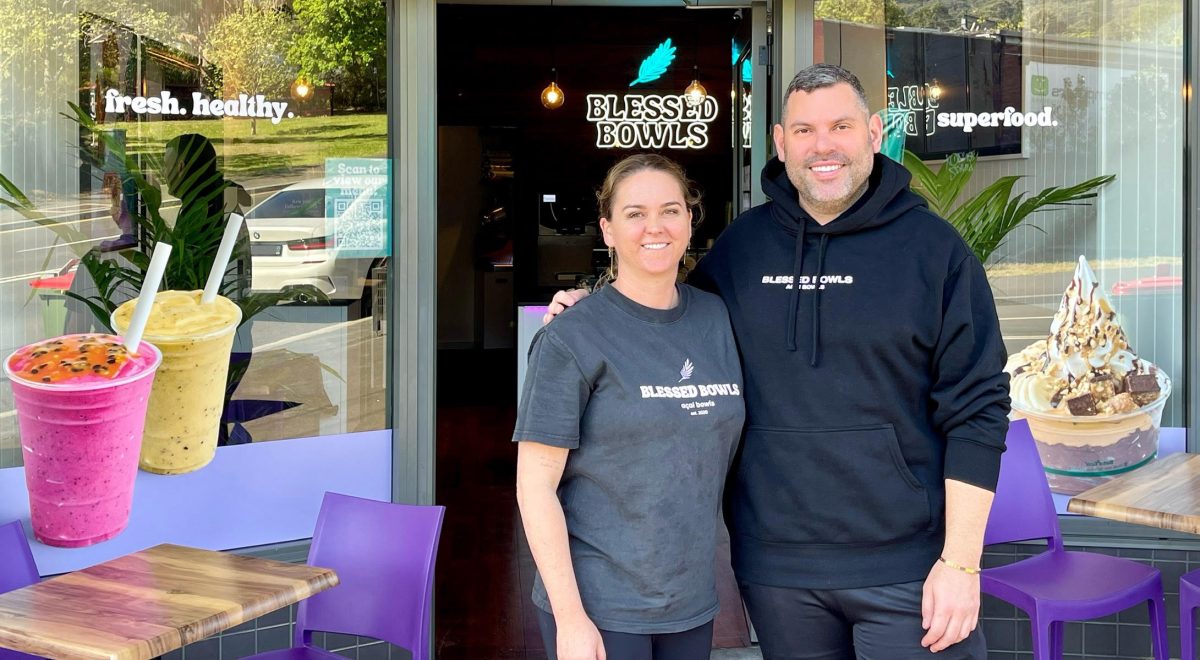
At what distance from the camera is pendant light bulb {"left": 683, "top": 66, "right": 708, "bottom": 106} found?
30.9 ft

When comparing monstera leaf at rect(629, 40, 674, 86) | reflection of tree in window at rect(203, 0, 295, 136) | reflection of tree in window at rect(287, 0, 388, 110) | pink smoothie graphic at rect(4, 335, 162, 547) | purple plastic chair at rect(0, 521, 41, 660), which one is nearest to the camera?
purple plastic chair at rect(0, 521, 41, 660)

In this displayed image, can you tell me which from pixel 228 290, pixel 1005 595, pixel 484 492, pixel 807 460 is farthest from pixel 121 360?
pixel 484 492

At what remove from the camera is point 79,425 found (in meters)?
2.83

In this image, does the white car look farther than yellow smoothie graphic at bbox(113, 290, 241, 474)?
Yes

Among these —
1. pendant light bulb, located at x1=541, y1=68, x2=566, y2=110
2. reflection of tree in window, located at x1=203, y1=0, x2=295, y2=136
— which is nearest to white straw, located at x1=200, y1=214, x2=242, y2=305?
reflection of tree in window, located at x1=203, y1=0, x2=295, y2=136

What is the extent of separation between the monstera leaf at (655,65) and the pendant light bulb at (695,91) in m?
0.23

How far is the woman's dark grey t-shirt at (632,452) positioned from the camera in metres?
2.04

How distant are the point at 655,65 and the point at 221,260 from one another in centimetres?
669

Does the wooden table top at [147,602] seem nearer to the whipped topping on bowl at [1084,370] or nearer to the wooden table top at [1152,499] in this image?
the wooden table top at [1152,499]

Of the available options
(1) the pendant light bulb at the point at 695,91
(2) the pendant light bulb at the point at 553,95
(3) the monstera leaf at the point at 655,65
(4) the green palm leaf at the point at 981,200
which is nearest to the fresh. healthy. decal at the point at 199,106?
(4) the green palm leaf at the point at 981,200

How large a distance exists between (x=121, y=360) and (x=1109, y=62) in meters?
3.39

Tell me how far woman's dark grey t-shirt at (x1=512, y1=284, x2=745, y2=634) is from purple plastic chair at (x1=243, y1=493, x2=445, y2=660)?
33.1 inches

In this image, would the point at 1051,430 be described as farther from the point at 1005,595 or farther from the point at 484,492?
the point at 484,492

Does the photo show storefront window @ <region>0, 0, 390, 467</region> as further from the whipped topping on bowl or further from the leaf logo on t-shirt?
the whipped topping on bowl
